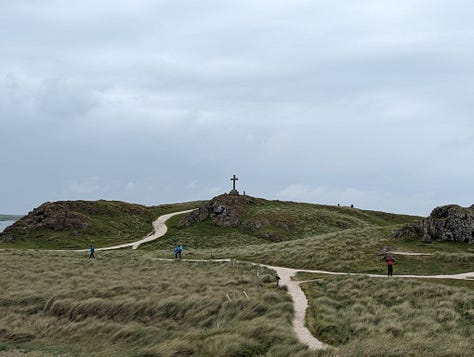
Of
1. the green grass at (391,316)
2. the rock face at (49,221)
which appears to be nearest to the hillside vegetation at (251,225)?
the rock face at (49,221)

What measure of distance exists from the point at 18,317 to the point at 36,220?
63.4 m

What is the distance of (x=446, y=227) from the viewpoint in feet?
150

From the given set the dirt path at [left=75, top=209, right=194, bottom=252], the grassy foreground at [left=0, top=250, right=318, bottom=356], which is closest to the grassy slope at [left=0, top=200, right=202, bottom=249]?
the dirt path at [left=75, top=209, right=194, bottom=252]

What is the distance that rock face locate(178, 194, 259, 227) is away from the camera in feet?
267

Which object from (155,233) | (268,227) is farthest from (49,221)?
(268,227)

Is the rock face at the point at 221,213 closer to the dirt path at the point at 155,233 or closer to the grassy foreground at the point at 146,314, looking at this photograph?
the dirt path at the point at 155,233

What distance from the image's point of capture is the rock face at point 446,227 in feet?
145

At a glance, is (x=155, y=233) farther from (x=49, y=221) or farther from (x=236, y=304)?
(x=236, y=304)

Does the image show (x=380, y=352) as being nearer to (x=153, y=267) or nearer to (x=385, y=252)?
(x=385, y=252)

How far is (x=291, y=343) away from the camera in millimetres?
17500

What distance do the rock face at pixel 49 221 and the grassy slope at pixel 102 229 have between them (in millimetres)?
1488

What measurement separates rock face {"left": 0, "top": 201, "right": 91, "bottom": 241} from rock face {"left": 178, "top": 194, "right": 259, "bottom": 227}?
63.1 ft

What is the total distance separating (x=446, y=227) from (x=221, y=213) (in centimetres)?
4580

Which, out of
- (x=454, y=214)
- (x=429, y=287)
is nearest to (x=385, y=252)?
(x=454, y=214)
